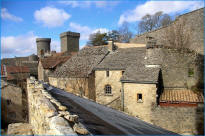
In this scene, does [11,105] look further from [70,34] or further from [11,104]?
[70,34]

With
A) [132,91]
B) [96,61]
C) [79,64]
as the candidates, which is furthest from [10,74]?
[132,91]

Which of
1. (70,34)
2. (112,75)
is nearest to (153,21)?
(70,34)

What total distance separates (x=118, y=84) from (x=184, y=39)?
910 cm

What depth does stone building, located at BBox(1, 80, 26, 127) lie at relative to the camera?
2268 centimetres

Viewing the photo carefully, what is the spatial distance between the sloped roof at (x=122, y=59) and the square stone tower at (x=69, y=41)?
62.4 feet

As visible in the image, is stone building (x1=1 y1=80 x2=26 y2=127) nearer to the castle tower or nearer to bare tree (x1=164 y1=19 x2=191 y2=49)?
bare tree (x1=164 y1=19 x2=191 y2=49)

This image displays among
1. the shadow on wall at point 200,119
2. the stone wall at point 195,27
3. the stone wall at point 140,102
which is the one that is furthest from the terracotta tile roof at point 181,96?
the stone wall at point 195,27

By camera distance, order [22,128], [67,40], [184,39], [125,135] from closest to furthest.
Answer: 1. [125,135]
2. [22,128]
3. [184,39]
4. [67,40]

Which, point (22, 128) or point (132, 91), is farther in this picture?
point (132, 91)

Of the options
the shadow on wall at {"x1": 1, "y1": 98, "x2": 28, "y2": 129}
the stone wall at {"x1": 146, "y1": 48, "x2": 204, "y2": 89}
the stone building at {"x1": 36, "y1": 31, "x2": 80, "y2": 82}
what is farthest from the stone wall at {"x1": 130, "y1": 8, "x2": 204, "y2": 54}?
the shadow on wall at {"x1": 1, "y1": 98, "x2": 28, "y2": 129}

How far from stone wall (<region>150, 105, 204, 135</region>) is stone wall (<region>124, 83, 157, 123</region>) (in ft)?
3.42

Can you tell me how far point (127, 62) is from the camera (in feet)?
63.8

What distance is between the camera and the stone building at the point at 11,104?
2268cm

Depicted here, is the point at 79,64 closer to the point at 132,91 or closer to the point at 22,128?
the point at 132,91
